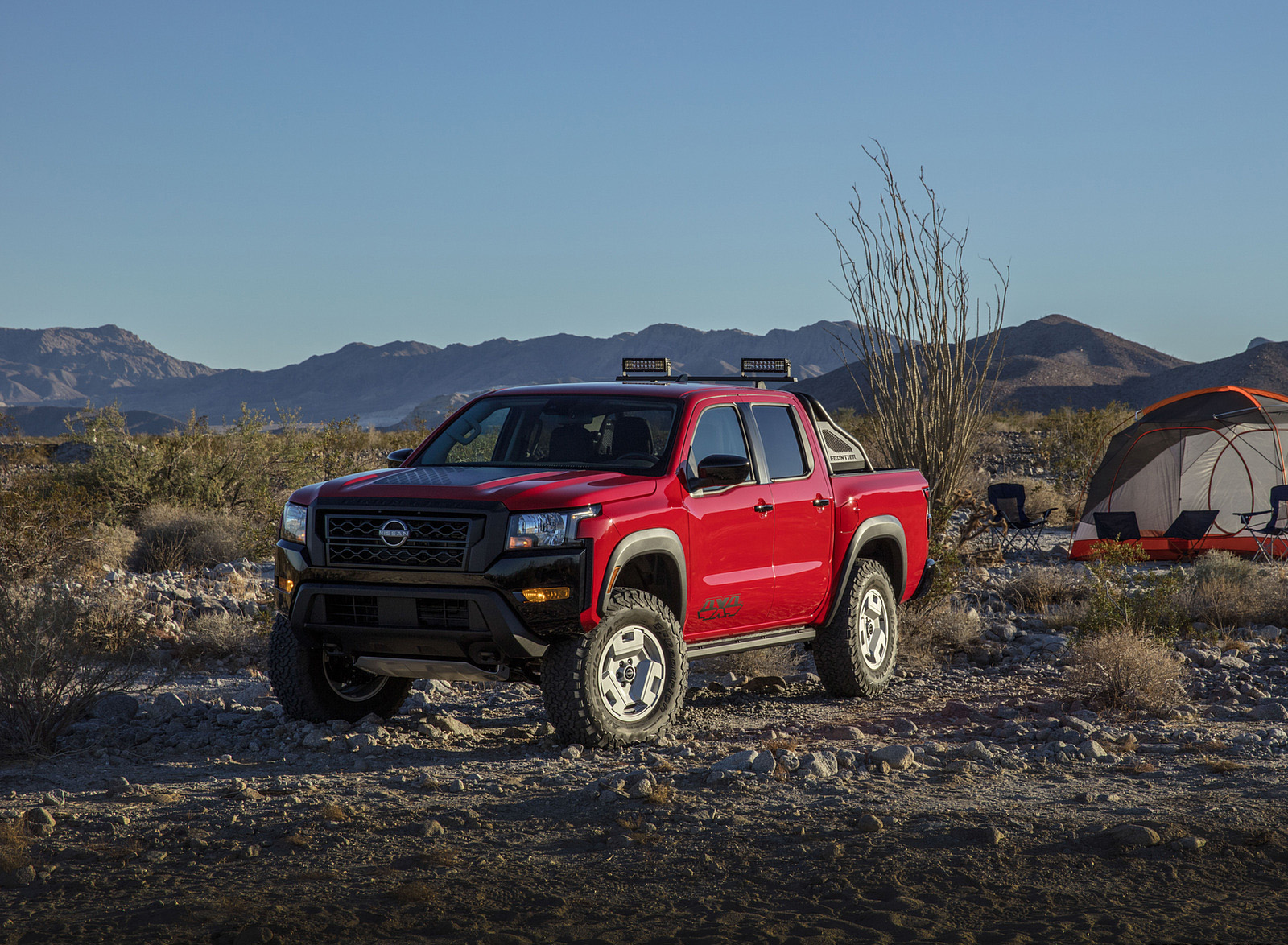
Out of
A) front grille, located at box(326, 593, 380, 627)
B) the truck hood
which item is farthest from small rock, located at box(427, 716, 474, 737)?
the truck hood

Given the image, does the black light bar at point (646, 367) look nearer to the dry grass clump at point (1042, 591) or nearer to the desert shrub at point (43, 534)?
the dry grass clump at point (1042, 591)

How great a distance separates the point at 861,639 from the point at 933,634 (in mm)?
2313

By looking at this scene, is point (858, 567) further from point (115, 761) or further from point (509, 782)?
point (115, 761)

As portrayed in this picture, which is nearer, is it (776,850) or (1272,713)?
(776,850)

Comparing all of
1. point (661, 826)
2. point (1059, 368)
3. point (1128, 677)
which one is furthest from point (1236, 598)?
point (1059, 368)

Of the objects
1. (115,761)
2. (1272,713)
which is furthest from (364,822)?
(1272,713)

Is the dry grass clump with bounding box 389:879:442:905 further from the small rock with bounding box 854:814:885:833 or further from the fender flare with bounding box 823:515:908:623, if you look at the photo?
the fender flare with bounding box 823:515:908:623

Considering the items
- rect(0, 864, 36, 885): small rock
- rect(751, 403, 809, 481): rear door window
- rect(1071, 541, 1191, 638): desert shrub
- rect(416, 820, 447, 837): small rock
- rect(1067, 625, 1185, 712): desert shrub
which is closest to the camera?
rect(0, 864, 36, 885): small rock

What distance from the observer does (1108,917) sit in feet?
15.0

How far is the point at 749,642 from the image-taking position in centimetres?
789

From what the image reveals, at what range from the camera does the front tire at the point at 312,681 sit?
23.9 feet

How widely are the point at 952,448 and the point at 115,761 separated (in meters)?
9.63

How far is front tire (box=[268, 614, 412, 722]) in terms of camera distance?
23.9 feet

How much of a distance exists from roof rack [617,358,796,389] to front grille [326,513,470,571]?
2509mm
